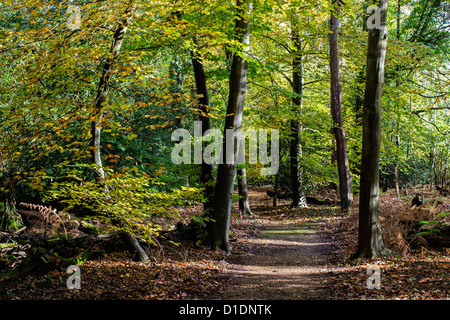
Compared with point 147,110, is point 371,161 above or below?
below

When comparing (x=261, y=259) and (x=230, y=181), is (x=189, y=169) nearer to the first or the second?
(x=230, y=181)

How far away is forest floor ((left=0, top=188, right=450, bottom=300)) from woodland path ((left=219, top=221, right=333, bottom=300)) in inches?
0.7

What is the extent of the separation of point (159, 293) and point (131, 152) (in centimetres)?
819

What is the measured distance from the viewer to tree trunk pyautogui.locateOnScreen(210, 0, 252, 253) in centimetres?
841

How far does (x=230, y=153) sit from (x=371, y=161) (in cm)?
327

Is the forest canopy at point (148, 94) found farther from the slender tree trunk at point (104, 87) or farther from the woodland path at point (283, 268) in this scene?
the woodland path at point (283, 268)

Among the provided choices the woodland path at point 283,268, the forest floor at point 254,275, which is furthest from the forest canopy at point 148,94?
the woodland path at point 283,268

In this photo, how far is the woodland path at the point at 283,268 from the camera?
5.68m

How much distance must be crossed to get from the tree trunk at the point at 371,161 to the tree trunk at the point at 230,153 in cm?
297

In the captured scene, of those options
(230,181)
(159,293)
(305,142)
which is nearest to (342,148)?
(305,142)

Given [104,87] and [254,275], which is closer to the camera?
[104,87]

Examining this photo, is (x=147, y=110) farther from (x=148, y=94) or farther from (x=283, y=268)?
(x=283, y=268)

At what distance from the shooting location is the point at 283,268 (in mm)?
7371

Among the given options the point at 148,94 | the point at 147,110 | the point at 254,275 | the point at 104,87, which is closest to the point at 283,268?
the point at 254,275
